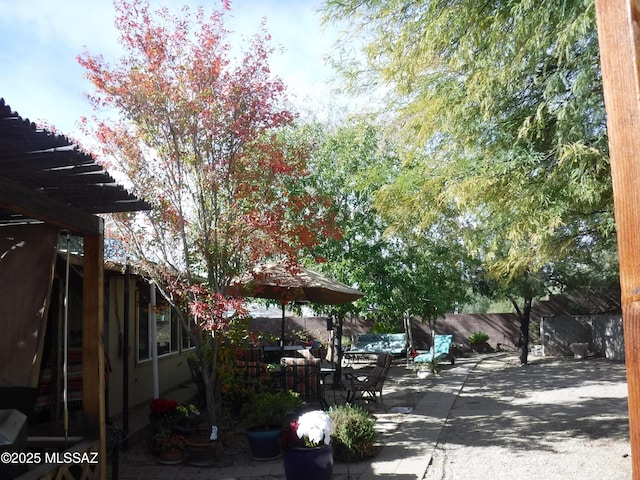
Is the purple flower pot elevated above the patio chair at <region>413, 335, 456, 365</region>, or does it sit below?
above

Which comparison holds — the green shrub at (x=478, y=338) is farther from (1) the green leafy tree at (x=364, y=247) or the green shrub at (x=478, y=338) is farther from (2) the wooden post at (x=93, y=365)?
(2) the wooden post at (x=93, y=365)

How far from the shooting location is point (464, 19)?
598cm

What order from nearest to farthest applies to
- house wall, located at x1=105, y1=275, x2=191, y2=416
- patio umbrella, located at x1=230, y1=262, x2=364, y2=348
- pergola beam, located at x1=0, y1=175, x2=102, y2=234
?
pergola beam, located at x1=0, y1=175, x2=102, y2=234 → patio umbrella, located at x1=230, y1=262, x2=364, y2=348 → house wall, located at x1=105, y1=275, x2=191, y2=416

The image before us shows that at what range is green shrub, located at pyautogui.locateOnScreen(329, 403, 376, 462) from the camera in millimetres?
6676

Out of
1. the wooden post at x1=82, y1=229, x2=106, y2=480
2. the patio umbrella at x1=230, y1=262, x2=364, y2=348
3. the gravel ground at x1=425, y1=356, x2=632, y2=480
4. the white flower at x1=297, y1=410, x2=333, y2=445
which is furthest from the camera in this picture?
the patio umbrella at x1=230, y1=262, x2=364, y2=348

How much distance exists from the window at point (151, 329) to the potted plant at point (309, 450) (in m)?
4.44

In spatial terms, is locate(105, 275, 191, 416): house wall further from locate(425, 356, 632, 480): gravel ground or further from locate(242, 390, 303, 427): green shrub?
locate(425, 356, 632, 480): gravel ground

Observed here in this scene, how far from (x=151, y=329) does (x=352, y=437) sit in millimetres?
5093

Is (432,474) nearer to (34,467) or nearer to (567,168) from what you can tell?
(567,168)

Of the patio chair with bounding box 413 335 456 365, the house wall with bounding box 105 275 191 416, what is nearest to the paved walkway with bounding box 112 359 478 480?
the house wall with bounding box 105 275 191 416

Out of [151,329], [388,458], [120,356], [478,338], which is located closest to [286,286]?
[388,458]

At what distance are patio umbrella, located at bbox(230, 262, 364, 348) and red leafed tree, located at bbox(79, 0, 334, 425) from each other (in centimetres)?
23

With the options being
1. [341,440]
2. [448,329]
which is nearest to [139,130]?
[341,440]

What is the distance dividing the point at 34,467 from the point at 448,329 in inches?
925
